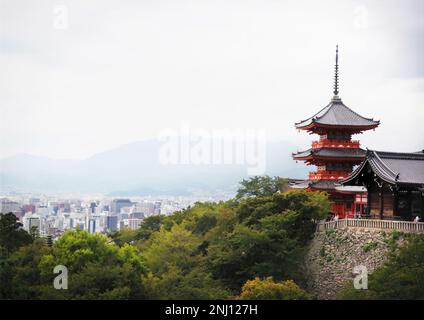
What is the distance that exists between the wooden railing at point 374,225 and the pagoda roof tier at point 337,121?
299 inches

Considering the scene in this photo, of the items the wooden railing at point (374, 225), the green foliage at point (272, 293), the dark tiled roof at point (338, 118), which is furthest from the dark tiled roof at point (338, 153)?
the green foliage at point (272, 293)

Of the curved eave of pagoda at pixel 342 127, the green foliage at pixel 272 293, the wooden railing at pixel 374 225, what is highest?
the curved eave of pagoda at pixel 342 127

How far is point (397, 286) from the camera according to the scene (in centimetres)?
2066

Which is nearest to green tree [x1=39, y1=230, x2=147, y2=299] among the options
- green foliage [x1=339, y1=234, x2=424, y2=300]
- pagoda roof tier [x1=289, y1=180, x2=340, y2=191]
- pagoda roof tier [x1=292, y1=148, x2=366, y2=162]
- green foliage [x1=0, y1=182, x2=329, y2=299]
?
green foliage [x1=0, y1=182, x2=329, y2=299]

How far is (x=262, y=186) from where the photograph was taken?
36.4 metres

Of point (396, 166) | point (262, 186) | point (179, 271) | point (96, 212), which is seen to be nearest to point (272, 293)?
point (179, 271)

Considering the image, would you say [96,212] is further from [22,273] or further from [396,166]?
[396,166]

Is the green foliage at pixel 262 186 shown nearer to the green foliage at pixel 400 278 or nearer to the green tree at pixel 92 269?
the green tree at pixel 92 269

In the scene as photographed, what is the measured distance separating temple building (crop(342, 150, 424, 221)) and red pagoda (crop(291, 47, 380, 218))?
4278mm

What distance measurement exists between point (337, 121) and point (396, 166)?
25.4ft

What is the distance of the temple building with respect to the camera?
2583cm

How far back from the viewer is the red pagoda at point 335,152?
32491 mm
